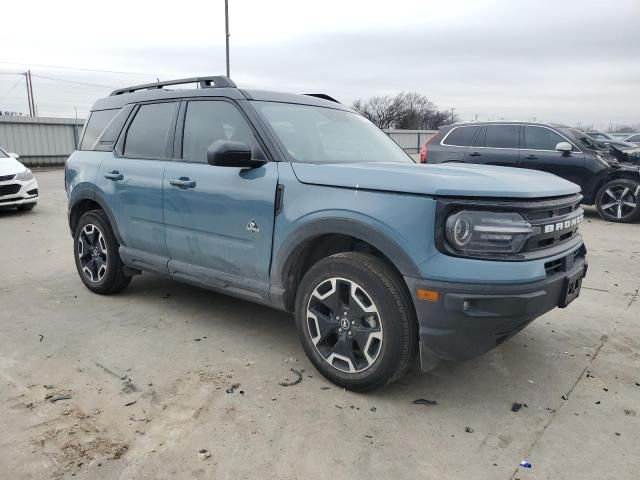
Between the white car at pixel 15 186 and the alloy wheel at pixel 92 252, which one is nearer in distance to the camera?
the alloy wheel at pixel 92 252

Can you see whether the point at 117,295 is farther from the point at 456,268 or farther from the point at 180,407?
the point at 456,268

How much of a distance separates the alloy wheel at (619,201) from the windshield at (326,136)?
21.7ft

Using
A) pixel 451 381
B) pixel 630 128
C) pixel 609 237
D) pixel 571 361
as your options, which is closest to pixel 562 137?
pixel 609 237

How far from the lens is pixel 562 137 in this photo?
9414mm

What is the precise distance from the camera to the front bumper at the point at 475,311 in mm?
2580

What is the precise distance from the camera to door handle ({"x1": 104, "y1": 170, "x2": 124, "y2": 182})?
4453 mm

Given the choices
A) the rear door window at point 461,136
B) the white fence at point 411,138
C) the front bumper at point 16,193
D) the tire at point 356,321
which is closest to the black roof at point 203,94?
the tire at point 356,321

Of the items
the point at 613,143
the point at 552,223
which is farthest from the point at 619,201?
the point at 552,223

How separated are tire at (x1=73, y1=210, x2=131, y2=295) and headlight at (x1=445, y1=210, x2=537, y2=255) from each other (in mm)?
3267

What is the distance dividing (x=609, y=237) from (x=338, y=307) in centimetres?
650

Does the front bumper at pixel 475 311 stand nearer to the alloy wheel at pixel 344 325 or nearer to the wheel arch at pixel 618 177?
the alloy wheel at pixel 344 325

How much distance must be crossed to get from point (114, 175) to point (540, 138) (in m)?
7.80

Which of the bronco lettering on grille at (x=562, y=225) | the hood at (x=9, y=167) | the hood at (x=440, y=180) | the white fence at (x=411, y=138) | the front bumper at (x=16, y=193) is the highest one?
the hood at (x=440, y=180)

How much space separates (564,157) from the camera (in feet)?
30.6
